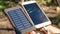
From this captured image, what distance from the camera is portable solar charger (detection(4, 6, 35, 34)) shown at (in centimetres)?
227

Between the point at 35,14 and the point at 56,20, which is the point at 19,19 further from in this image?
the point at 56,20

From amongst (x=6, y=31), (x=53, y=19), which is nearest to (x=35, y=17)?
(x=6, y=31)

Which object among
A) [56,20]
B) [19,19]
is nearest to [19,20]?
[19,19]

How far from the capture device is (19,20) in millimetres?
2396

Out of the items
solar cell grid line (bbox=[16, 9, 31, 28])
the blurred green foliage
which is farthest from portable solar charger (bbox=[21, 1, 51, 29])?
the blurred green foliage

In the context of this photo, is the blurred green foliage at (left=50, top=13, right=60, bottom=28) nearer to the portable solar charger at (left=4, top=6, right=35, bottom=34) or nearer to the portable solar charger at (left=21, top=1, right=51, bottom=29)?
the portable solar charger at (left=21, top=1, right=51, bottom=29)

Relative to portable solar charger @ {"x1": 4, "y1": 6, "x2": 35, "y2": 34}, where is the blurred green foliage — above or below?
above

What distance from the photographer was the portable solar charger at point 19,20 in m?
2.27

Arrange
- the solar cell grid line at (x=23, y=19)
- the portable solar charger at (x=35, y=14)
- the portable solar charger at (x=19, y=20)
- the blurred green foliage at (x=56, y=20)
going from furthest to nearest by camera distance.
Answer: the blurred green foliage at (x=56, y=20), the portable solar charger at (x=35, y=14), the solar cell grid line at (x=23, y=19), the portable solar charger at (x=19, y=20)

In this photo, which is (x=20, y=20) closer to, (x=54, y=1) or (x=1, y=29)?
(x=1, y=29)

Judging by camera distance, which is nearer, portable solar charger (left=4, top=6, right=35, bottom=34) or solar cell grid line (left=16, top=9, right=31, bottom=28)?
portable solar charger (left=4, top=6, right=35, bottom=34)

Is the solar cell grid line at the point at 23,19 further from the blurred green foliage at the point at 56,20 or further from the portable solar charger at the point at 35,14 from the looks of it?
the blurred green foliage at the point at 56,20

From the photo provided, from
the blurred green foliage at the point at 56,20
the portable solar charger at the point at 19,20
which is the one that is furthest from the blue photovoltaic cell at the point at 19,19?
the blurred green foliage at the point at 56,20

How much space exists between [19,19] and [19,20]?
0.04ft
